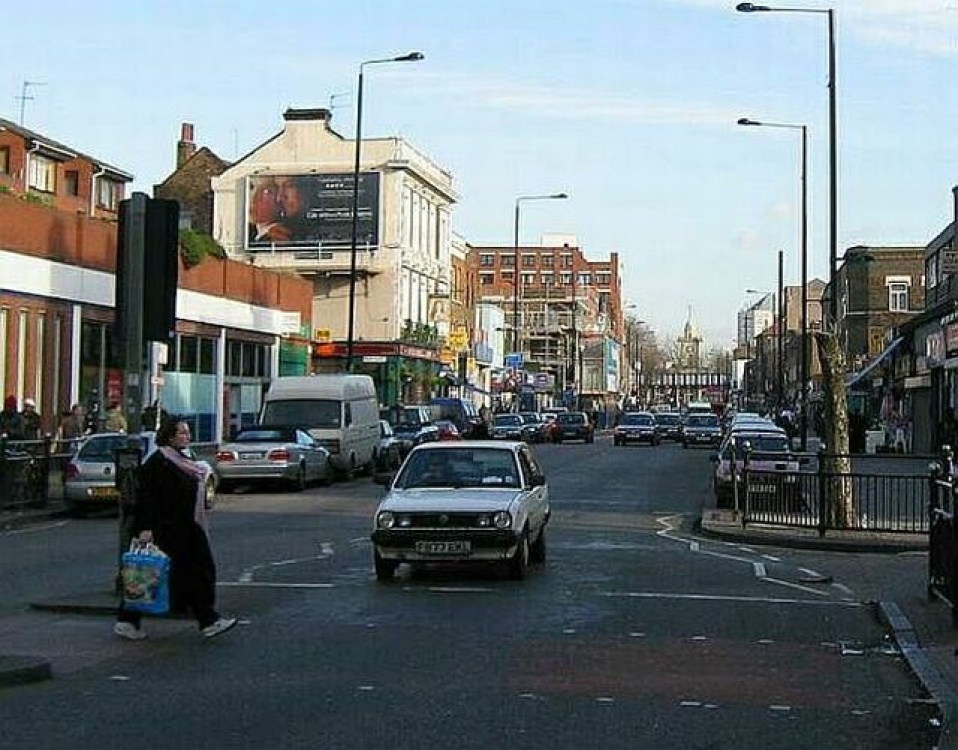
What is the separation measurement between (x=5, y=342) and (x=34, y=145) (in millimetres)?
17411

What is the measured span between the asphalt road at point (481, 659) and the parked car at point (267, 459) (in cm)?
1198

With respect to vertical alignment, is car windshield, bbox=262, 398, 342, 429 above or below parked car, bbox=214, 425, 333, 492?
above

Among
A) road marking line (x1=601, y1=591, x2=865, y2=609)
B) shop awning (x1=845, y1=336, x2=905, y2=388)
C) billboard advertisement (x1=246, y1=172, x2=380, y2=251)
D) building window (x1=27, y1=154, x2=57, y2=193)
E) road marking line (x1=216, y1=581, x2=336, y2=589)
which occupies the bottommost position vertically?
road marking line (x1=601, y1=591, x2=865, y2=609)

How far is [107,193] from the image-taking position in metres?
58.7

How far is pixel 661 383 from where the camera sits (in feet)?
646

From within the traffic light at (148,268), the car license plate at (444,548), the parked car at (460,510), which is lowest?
the car license plate at (444,548)

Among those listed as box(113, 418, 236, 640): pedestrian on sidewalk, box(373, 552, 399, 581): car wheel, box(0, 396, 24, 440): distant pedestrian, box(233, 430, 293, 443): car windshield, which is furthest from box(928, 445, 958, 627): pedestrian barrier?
box(233, 430, 293, 443): car windshield

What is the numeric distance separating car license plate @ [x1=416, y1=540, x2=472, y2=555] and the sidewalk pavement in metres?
3.26

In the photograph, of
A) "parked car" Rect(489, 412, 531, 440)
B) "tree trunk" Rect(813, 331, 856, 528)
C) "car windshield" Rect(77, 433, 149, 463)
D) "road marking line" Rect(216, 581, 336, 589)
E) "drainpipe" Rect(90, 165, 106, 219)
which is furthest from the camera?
"parked car" Rect(489, 412, 531, 440)

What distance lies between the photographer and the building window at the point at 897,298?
261 feet

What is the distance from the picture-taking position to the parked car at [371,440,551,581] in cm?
1606

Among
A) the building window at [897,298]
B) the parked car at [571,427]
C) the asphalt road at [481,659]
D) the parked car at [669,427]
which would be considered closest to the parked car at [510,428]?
the parked car at [571,427]

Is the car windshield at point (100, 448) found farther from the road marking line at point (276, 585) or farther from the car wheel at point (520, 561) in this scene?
the car wheel at point (520, 561)

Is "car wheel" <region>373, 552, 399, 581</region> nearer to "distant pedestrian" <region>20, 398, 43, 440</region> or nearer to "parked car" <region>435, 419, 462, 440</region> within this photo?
"distant pedestrian" <region>20, 398, 43, 440</region>
